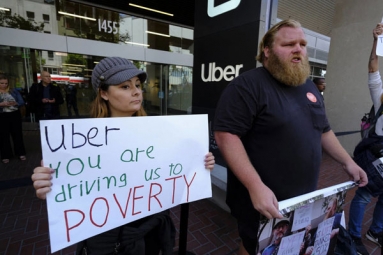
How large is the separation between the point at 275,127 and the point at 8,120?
5.46 m

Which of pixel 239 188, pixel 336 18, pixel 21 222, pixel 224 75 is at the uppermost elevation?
pixel 336 18

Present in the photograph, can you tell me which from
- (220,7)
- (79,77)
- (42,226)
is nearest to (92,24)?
(79,77)

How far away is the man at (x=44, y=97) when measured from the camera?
552cm

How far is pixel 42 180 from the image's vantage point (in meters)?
0.94

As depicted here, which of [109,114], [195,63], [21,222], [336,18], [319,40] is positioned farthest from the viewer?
[319,40]

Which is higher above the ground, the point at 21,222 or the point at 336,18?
the point at 336,18

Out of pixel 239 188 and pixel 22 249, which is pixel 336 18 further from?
pixel 22 249

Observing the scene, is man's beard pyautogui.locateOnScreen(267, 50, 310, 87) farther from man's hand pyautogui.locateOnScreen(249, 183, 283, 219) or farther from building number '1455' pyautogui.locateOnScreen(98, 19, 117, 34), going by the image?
building number '1455' pyautogui.locateOnScreen(98, 19, 117, 34)

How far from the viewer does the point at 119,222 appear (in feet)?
3.77

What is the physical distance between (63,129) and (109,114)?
0.39 metres

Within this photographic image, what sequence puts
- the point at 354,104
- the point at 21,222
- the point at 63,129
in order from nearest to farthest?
the point at 63,129 < the point at 21,222 < the point at 354,104

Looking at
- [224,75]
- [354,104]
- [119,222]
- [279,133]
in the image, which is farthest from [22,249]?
[354,104]

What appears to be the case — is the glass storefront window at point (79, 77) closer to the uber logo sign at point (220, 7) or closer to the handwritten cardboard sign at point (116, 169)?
the uber logo sign at point (220, 7)

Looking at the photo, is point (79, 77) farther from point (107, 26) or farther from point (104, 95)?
point (104, 95)
